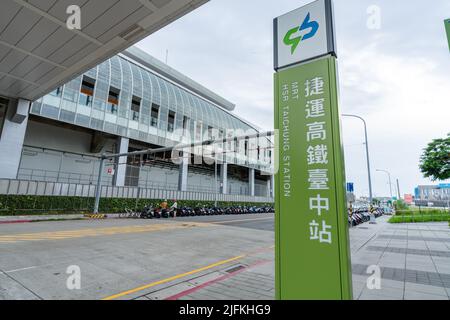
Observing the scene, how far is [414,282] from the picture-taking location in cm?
504

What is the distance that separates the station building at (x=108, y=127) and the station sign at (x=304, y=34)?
39.1 feet

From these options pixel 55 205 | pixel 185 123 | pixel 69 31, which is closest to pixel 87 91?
pixel 55 205

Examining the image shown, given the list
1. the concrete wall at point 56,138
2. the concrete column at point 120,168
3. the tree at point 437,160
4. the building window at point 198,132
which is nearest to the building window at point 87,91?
the concrete wall at point 56,138

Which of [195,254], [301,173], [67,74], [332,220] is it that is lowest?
[195,254]

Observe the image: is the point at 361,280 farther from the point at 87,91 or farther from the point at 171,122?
the point at 171,122

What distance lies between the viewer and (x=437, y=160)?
2148cm

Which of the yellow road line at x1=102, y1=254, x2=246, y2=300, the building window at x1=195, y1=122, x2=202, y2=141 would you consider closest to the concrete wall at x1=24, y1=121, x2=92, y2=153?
the building window at x1=195, y1=122, x2=202, y2=141

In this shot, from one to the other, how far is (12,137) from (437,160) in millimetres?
35585

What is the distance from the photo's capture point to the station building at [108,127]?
2114 centimetres

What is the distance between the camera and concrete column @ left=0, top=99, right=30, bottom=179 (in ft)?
57.1

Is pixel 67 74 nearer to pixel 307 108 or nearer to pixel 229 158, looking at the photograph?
pixel 307 108

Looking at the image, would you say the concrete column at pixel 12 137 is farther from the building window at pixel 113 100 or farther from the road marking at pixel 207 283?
the road marking at pixel 207 283
